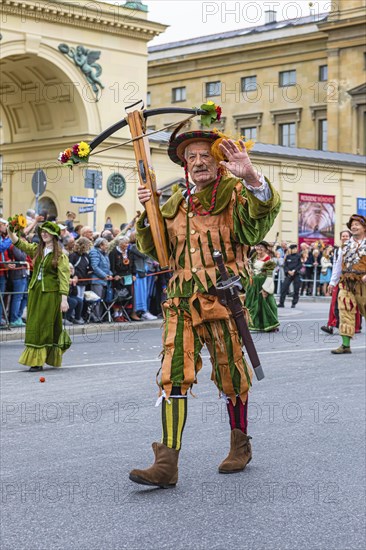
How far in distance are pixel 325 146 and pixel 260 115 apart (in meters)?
5.38

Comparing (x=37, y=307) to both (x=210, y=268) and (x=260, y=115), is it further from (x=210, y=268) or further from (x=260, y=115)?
(x=260, y=115)

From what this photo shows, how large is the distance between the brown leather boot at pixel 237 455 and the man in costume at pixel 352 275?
7248mm

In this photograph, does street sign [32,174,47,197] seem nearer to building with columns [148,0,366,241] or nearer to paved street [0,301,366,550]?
paved street [0,301,366,550]

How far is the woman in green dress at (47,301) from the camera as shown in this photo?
41.2 feet

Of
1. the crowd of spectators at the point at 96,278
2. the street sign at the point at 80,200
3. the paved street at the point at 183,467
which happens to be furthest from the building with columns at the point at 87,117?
the paved street at the point at 183,467

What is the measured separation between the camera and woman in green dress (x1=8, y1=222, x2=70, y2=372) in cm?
1255

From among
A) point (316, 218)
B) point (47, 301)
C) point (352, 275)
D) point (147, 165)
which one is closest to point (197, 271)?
point (147, 165)

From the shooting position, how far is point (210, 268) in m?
6.49

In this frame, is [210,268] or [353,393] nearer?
Result: [210,268]

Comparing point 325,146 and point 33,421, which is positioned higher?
point 325,146

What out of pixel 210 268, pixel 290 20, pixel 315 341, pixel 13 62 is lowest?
pixel 315 341

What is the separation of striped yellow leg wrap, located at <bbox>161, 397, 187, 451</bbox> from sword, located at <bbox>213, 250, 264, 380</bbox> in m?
0.51

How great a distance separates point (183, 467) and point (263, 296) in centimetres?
1233

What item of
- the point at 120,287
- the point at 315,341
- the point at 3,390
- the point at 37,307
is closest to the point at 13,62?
the point at 120,287
